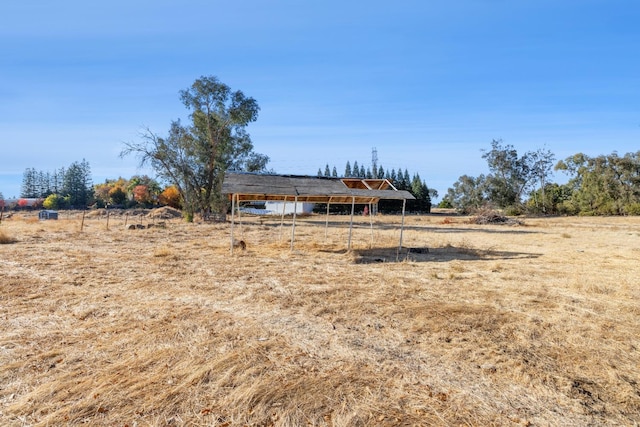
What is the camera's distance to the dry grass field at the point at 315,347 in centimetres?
310

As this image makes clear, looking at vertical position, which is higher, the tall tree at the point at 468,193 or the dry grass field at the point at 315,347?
the tall tree at the point at 468,193

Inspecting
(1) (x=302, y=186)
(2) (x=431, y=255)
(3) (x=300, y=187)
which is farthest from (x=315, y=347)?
(2) (x=431, y=255)

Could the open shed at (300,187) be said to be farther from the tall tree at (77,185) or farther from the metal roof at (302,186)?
the tall tree at (77,185)

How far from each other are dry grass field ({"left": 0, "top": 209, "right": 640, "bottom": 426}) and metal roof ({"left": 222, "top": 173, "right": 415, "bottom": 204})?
3.23 metres

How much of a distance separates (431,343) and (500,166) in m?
50.1

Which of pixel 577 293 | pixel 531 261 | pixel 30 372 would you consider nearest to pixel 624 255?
pixel 531 261

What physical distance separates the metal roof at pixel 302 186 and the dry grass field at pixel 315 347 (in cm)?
323

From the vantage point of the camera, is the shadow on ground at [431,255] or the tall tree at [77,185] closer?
Answer: the shadow on ground at [431,255]

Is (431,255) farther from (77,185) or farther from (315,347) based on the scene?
(77,185)

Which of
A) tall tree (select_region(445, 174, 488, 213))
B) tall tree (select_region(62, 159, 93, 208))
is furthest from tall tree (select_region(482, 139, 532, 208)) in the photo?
tall tree (select_region(62, 159, 93, 208))

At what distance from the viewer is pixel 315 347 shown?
444 centimetres

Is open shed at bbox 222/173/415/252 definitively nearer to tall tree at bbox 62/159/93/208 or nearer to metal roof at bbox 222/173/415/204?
metal roof at bbox 222/173/415/204

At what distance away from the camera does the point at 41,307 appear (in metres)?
5.88

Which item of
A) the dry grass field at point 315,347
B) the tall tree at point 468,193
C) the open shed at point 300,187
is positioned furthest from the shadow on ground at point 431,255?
the tall tree at point 468,193
